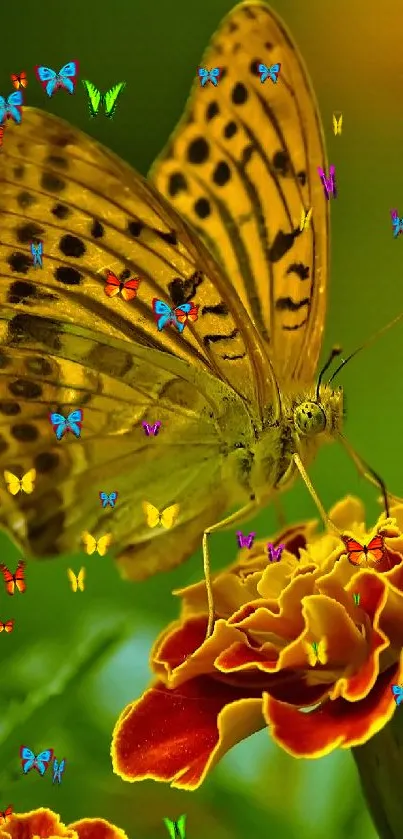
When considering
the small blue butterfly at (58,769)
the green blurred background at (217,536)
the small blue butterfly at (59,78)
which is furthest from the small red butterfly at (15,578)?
the small blue butterfly at (59,78)

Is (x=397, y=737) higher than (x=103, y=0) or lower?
lower

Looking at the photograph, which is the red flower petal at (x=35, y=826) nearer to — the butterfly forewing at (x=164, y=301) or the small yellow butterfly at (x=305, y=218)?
the butterfly forewing at (x=164, y=301)

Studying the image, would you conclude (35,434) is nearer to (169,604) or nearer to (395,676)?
(169,604)

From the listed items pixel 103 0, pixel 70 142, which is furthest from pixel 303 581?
pixel 103 0

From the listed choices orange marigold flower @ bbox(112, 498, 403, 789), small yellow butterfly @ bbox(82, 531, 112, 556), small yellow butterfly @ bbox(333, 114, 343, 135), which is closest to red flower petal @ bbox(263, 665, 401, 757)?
orange marigold flower @ bbox(112, 498, 403, 789)

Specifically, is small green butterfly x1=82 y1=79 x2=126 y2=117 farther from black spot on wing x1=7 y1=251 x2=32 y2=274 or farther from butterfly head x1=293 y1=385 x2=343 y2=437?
butterfly head x1=293 y1=385 x2=343 y2=437
